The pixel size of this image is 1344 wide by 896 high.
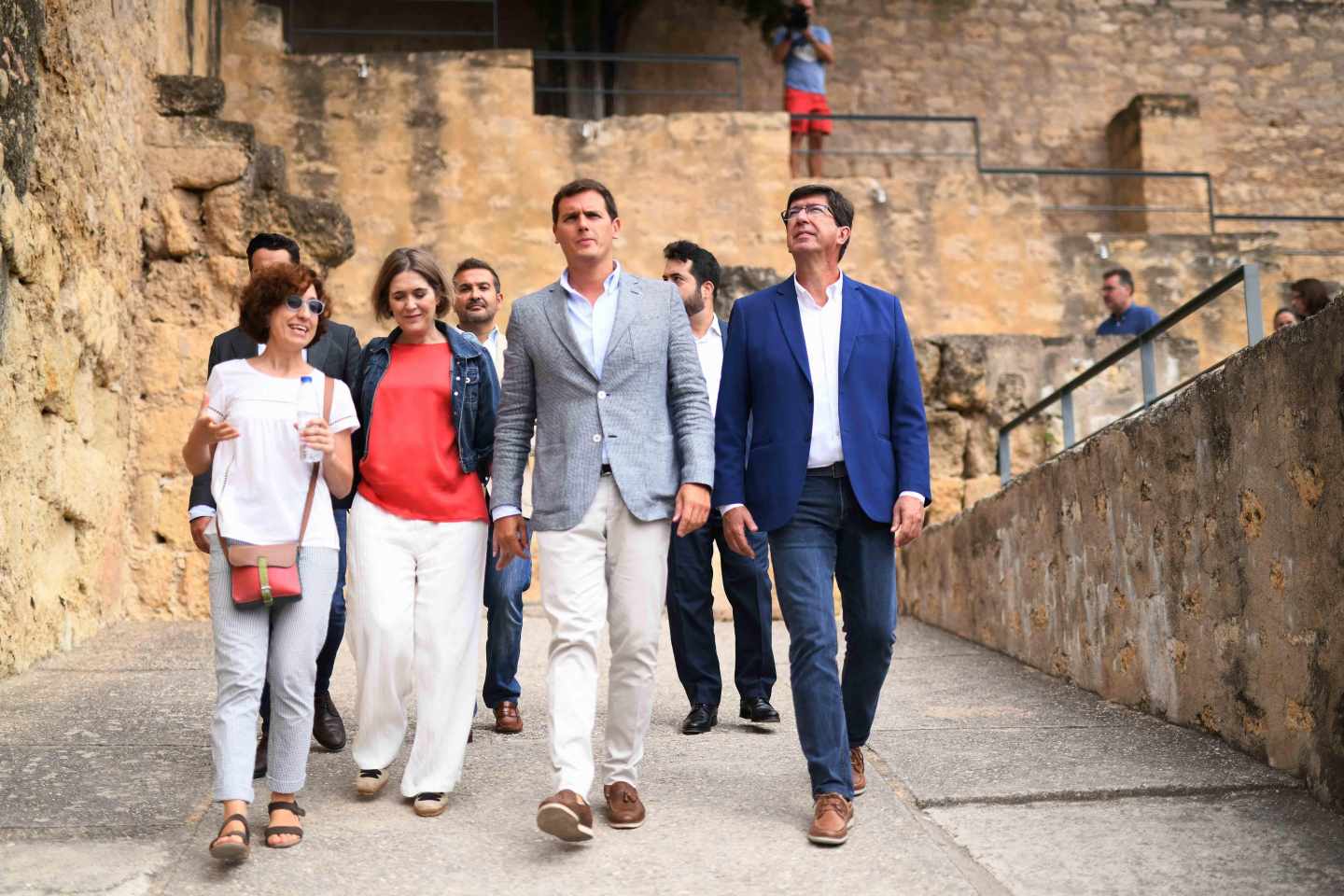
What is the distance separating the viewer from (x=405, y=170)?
1162cm

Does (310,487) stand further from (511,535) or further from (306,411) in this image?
(511,535)

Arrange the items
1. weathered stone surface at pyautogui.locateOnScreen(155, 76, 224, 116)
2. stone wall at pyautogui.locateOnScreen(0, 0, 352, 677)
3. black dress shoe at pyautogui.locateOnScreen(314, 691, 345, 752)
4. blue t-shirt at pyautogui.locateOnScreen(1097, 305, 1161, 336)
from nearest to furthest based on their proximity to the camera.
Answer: black dress shoe at pyautogui.locateOnScreen(314, 691, 345, 752) < stone wall at pyautogui.locateOnScreen(0, 0, 352, 677) < weathered stone surface at pyautogui.locateOnScreen(155, 76, 224, 116) < blue t-shirt at pyautogui.locateOnScreen(1097, 305, 1161, 336)

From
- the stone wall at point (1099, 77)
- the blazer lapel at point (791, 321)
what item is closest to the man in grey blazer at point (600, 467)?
the blazer lapel at point (791, 321)

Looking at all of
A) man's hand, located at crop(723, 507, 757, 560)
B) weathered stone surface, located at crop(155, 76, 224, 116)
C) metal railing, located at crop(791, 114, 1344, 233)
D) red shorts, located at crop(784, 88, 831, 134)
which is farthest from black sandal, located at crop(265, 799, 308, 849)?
red shorts, located at crop(784, 88, 831, 134)

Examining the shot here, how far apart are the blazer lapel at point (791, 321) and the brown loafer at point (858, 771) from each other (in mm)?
1082

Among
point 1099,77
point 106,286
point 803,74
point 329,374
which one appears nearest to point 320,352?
point 329,374

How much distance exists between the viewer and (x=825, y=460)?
3777 millimetres

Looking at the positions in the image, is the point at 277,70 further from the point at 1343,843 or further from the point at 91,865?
the point at 1343,843

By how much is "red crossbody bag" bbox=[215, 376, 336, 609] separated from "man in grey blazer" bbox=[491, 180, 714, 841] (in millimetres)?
578

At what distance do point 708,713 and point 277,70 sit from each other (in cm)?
852

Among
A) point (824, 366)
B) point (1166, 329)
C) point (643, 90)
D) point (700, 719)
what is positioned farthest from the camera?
point (643, 90)

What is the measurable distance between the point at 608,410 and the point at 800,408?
537mm

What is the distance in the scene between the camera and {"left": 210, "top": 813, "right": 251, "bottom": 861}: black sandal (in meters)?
3.17

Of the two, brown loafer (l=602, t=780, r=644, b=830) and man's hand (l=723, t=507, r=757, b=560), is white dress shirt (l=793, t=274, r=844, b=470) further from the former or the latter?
brown loafer (l=602, t=780, r=644, b=830)
